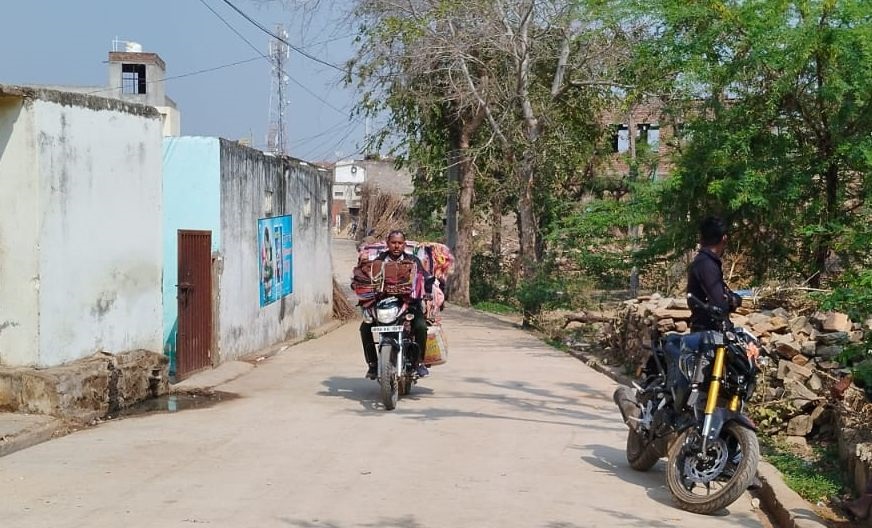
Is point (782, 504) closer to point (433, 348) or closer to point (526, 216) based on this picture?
point (433, 348)

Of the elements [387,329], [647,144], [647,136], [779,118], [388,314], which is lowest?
[387,329]

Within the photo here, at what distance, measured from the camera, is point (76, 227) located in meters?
10.9

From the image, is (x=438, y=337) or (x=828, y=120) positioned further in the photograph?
(x=828, y=120)

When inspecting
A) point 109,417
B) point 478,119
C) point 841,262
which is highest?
point 478,119

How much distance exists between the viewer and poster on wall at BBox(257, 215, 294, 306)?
17938mm

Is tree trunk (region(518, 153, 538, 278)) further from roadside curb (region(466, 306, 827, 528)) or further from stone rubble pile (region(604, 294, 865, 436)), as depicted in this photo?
roadside curb (region(466, 306, 827, 528))

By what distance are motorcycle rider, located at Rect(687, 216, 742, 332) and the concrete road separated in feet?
4.45

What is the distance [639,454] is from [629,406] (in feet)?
1.26

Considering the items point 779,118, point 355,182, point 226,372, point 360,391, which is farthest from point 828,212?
point 355,182

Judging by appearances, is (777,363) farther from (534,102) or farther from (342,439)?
(534,102)

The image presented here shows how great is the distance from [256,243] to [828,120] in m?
8.95

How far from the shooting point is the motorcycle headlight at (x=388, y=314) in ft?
38.2

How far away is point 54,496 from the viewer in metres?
7.22

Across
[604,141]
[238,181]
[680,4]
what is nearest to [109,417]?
[238,181]
